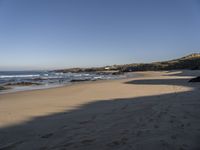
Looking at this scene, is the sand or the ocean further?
the ocean

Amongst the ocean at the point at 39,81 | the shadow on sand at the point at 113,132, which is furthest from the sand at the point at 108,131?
the ocean at the point at 39,81

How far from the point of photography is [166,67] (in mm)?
83375

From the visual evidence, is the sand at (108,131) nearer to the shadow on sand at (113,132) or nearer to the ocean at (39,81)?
the shadow on sand at (113,132)

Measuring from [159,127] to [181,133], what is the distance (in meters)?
0.59

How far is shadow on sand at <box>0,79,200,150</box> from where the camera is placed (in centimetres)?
407

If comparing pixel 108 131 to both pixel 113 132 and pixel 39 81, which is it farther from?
pixel 39 81

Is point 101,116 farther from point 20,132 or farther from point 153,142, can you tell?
point 153,142

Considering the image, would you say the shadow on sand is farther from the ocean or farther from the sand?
the ocean

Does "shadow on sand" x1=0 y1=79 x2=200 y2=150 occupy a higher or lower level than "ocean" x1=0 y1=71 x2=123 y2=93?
higher

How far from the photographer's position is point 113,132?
4.88 metres

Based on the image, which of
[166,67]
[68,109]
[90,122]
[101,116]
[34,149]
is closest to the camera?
[34,149]

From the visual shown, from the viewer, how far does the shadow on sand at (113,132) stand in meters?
4.07

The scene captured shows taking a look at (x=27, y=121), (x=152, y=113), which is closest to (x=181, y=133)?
(x=152, y=113)

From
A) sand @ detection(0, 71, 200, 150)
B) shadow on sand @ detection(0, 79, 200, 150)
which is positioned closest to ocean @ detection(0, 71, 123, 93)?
sand @ detection(0, 71, 200, 150)
